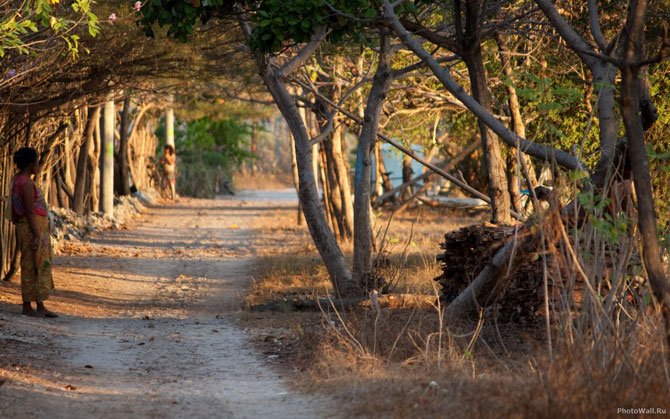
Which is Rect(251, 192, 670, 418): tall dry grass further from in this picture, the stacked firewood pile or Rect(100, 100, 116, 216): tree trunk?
Rect(100, 100, 116, 216): tree trunk

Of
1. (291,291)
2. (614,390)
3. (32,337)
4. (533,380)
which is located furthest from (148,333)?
(614,390)

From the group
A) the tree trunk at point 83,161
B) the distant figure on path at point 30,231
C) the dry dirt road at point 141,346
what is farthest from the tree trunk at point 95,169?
the distant figure on path at point 30,231

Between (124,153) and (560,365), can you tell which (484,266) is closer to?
(560,365)

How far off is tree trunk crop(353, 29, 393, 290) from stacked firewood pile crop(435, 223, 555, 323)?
1.40 meters

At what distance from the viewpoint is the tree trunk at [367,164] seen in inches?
482

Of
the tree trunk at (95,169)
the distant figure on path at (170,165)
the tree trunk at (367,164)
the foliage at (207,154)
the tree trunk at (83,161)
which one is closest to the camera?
the tree trunk at (367,164)

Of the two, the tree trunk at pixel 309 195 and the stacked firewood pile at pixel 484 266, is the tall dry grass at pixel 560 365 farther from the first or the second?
the tree trunk at pixel 309 195

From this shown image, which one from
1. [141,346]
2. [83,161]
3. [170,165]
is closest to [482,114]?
[141,346]

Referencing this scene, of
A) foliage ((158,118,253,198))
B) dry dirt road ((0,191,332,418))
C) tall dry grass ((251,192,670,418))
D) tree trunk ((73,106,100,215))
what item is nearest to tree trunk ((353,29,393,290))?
dry dirt road ((0,191,332,418))

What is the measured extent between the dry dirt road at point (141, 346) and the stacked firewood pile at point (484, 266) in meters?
2.31

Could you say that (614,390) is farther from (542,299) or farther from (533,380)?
(542,299)

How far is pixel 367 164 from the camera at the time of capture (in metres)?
12.6

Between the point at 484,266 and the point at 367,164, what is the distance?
312cm

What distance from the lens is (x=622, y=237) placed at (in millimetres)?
6973
